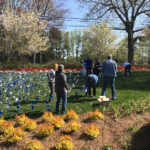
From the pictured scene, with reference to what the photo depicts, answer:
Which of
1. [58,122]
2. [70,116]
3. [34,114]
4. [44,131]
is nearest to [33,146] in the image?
[44,131]

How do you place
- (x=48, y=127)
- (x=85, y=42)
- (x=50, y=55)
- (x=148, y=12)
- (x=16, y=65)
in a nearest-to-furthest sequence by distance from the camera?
(x=48, y=127)
(x=16, y=65)
(x=148, y=12)
(x=50, y=55)
(x=85, y=42)

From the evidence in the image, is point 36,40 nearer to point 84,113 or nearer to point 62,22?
point 62,22

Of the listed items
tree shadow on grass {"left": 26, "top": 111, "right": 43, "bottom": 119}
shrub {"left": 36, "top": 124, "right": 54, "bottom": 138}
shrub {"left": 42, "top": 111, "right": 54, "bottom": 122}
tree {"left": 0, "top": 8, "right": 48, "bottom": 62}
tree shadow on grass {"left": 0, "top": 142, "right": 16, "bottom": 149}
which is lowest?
tree shadow on grass {"left": 0, "top": 142, "right": 16, "bottom": 149}

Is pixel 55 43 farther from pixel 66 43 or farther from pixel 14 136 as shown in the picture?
pixel 14 136

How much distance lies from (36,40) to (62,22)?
1328 cm

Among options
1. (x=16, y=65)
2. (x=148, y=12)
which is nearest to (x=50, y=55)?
(x=16, y=65)

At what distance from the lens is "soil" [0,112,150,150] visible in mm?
4391

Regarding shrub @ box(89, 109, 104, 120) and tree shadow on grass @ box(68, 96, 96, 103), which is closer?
shrub @ box(89, 109, 104, 120)

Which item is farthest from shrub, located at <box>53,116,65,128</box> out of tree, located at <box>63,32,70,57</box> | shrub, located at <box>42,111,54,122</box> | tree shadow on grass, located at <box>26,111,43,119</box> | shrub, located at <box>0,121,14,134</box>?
tree, located at <box>63,32,70,57</box>

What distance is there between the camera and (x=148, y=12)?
24266 millimetres

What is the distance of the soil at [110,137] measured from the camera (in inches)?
173

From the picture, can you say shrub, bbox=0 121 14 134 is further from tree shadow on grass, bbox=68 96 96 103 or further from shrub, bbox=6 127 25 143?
tree shadow on grass, bbox=68 96 96 103

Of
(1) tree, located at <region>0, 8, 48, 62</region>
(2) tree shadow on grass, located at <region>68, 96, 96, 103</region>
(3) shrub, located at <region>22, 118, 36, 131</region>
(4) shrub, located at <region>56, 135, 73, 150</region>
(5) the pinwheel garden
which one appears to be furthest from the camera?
(1) tree, located at <region>0, 8, 48, 62</region>

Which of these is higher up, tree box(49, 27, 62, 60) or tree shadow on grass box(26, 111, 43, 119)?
tree box(49, 27, 62, 60)
